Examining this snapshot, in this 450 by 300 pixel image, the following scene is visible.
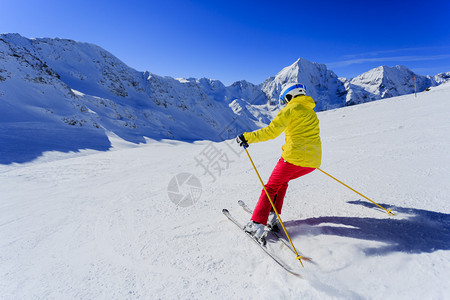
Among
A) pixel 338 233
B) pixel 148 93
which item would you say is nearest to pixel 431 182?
pixel 338 233

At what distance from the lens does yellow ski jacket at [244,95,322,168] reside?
2.59 meters


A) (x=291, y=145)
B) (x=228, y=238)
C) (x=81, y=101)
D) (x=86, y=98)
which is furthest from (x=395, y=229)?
(x=86, y=98)

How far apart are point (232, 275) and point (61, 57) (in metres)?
83.7

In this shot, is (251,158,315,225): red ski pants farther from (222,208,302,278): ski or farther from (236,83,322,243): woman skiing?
(222,208,302,278): ski

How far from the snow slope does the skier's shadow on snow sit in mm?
13

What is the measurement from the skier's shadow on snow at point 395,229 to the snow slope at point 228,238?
13 millimetres

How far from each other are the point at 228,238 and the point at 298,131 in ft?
5.59

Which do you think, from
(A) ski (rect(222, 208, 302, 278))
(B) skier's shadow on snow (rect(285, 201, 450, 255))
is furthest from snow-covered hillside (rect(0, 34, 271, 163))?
(B) skier's shadow on snow (rect(285, 201, 450, 255))

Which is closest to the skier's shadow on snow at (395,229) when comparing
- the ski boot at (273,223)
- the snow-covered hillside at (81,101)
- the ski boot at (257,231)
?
the ski boot at (273,223)

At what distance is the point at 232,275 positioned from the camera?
2.01 m

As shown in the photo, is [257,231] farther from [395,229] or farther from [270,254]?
[395,229]

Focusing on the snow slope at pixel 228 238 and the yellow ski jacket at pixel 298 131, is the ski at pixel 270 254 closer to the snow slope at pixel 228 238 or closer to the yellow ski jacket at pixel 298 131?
the snow slope at pixel 228 238

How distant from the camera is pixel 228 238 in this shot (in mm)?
2637

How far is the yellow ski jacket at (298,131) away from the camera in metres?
2.59
